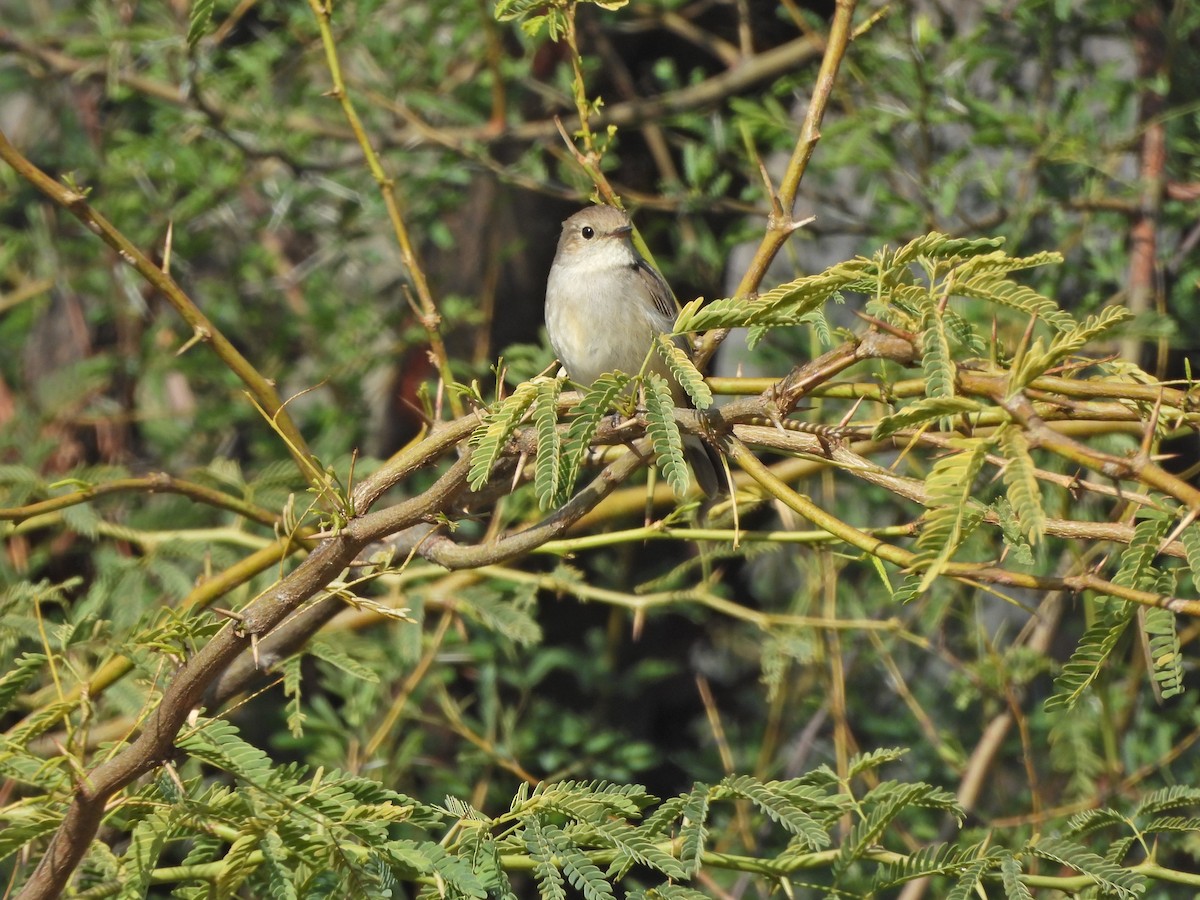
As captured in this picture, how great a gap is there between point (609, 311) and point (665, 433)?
2.30 metres

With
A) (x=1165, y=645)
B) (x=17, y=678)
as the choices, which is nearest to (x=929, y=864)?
(x=1165, y=645)

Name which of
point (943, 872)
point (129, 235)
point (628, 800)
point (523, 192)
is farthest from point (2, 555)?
point (943, 872)

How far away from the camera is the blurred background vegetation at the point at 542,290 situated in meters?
4.61

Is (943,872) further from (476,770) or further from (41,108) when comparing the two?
(41,108)

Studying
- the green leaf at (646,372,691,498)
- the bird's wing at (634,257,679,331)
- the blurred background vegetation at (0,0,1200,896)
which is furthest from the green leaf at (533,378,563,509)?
the bird's wing at (634,257,679,331)

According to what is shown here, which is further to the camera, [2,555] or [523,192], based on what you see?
[523,192]

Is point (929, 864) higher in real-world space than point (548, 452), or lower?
lower

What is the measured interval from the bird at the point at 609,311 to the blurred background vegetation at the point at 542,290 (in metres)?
0.24

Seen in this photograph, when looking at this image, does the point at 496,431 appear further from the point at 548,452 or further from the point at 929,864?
the point at 929,864

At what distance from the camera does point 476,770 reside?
5.35 meters

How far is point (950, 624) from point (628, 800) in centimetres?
376

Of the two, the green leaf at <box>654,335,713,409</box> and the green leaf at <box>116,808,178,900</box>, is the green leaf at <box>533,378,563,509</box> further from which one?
the green leaf at <box>116,808,178,900</box>

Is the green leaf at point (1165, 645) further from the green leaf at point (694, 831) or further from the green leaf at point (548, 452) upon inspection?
the green leaf at point (548, 452)

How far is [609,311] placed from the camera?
4.46 m
